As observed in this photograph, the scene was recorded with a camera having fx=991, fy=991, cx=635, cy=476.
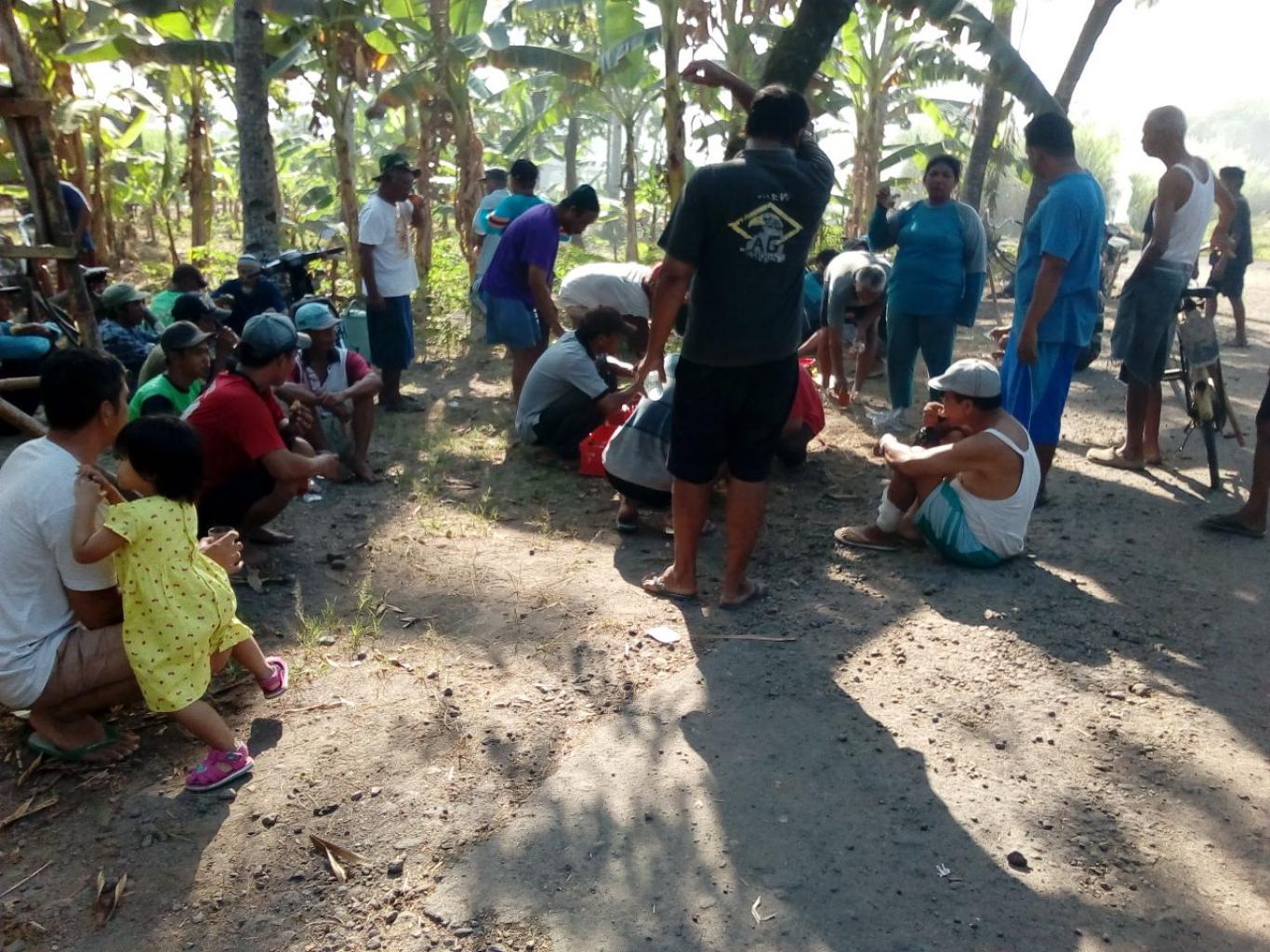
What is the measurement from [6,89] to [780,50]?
154 inches

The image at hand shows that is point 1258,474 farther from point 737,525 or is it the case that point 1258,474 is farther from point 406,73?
point 406,73

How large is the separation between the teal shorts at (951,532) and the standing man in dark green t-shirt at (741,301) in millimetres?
907

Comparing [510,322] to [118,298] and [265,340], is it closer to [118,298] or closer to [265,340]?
[118,298]

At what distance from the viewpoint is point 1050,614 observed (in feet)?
13.4

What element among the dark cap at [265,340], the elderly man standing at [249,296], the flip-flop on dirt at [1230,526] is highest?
the dark cap at [265,340]

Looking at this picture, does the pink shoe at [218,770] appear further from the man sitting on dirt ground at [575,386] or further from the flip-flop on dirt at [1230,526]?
the flip-flop on dirt at [1230,526]

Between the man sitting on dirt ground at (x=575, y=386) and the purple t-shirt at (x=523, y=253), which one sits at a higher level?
the purple t-shirt at (x=523, y=253)

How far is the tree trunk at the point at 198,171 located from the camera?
12.8m

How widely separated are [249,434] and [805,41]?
3.78m

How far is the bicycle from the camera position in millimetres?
5566

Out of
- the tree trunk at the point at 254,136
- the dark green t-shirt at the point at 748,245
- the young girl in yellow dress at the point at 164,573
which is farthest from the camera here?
the tree trunk at the point at 254,136

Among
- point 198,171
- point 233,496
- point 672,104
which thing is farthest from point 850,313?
→ point 198,171

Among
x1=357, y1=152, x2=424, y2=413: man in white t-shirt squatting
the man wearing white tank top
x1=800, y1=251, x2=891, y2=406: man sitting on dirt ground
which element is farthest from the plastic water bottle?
the man wearing white tank top

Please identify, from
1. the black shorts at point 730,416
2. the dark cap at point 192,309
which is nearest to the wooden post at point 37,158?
the dark cap at point 192,309
